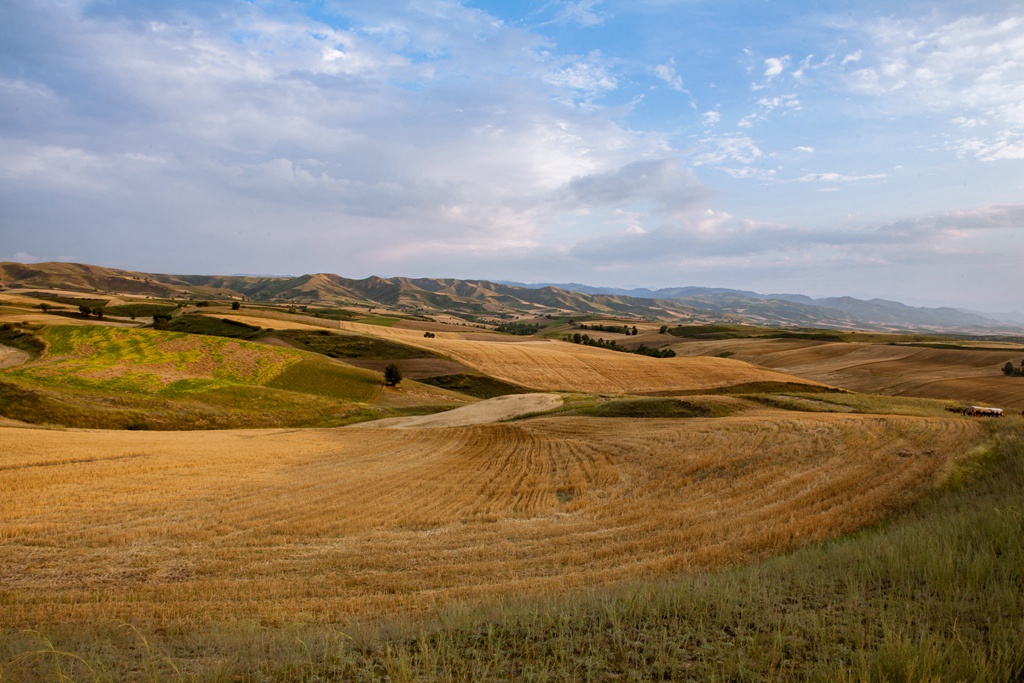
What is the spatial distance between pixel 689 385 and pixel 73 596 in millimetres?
67687

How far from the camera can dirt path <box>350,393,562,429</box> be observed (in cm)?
4019

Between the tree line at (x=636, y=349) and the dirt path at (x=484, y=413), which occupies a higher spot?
the tree line at (x=636, y=349)

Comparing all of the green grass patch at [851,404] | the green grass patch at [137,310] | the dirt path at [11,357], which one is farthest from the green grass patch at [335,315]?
the green grass patch at [851,404]

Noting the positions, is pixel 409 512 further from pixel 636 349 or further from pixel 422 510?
pixel 636 349

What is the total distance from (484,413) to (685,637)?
123 feet

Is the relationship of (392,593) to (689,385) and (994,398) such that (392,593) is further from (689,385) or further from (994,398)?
(994,398)

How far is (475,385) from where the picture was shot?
68188 mm

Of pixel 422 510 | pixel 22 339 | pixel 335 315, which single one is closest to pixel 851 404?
pixel 422 510

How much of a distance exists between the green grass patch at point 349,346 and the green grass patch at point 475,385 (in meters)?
10.2

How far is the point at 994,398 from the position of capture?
180 ft

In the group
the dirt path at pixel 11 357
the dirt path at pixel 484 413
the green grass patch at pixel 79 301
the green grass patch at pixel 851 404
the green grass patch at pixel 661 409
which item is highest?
the green grass patch at pixel 79 301

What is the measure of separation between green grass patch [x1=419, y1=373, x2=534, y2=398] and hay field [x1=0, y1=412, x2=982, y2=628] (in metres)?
38.8

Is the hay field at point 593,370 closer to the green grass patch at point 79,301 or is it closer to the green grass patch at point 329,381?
the green grass patch at point 329,381

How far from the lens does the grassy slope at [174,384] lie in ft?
130
